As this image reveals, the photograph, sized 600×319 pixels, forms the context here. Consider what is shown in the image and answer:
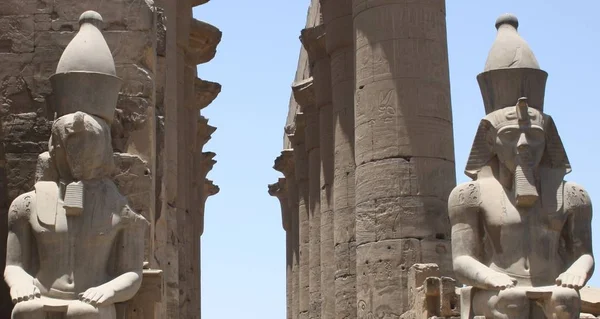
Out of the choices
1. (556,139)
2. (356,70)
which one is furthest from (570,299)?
(356,70)

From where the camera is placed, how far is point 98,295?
9391 millimetres

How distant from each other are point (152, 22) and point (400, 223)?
299 inches

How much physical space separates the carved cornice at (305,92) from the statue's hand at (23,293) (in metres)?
20.0

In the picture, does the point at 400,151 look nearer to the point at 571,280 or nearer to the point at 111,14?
the point at 111,14

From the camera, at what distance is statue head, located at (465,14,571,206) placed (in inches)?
423

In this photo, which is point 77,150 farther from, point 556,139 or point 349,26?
point 349,26

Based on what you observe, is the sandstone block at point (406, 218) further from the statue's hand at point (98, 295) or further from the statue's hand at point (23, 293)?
the statue's hand at point (23, 293)

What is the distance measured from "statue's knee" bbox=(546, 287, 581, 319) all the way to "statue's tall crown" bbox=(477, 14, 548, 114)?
1.70 meters

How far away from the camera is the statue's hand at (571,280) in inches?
404

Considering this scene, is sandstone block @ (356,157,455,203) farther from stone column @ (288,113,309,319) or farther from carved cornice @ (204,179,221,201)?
carved cornice @ (204,179,221,201)

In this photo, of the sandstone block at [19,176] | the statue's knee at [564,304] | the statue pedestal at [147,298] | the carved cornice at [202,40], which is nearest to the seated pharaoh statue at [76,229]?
the statue pedestal at [147,298]

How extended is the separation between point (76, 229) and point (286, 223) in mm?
28241

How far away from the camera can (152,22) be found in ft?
37.0

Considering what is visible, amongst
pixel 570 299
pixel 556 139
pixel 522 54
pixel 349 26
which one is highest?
pixel 349 26
